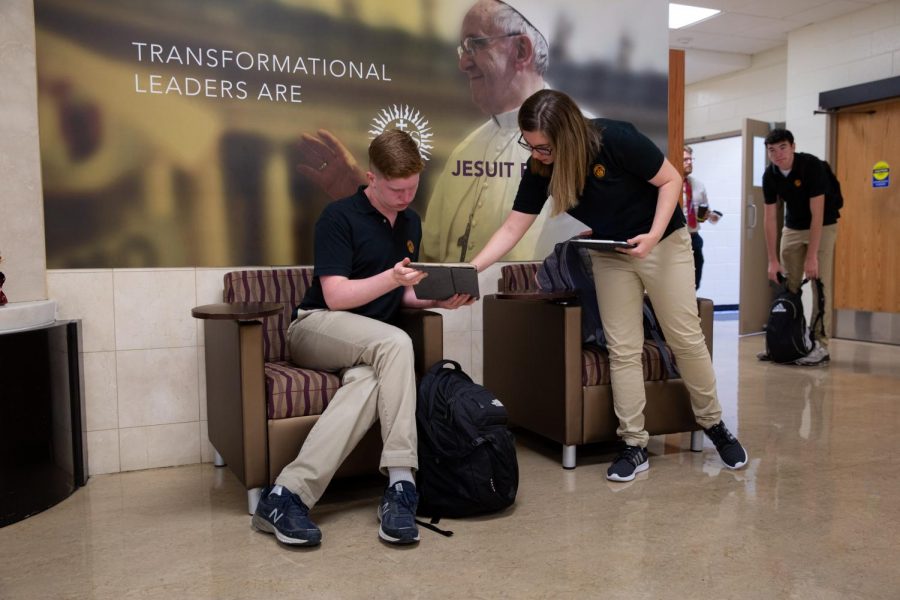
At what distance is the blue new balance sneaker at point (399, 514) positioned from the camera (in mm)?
2209

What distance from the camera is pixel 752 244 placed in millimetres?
7156

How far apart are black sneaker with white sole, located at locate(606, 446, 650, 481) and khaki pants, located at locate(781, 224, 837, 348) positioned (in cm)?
320

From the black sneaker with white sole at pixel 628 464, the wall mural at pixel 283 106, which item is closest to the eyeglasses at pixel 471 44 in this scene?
the wall mural at pixel 283 106

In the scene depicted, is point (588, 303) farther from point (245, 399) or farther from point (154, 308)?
point (154, 308)

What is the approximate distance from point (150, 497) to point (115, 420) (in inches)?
17.7

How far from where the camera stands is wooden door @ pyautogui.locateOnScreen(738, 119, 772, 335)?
23.2 ft

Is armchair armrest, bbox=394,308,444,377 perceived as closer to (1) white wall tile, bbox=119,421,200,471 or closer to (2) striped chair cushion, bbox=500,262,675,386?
(2) striped chair cushion, bbox=500,262,675,386

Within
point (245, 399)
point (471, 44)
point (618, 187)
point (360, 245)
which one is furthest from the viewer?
point (471, 44)

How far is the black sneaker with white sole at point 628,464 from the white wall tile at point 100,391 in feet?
6.49

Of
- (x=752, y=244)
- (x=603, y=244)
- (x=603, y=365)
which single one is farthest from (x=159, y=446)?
(x=752, y=244)

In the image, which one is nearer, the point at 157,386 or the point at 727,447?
the point at 727,447

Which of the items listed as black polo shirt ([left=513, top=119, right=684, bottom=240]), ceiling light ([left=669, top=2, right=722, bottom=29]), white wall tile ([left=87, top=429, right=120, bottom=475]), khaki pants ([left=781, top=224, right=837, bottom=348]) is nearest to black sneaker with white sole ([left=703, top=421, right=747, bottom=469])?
black polo shirt ([left=513, top=119, right=684, bottom=240])

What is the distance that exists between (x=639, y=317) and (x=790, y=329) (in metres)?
2.96

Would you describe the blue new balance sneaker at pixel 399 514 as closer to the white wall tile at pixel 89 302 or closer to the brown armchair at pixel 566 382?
the brown armchair at pixel 566 382
